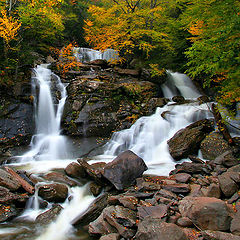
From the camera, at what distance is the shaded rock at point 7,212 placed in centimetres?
439

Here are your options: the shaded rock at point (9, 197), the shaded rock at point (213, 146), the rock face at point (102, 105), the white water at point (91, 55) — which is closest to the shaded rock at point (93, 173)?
the shaded rock at point (9, 197)

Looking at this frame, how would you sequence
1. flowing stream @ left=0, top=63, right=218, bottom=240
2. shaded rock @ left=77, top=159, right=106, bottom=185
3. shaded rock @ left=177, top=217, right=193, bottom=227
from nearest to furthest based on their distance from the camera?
shaded rock @ left=177, top=217, right=193, bottom=227, shaded rock @ left=77, top=159, right=106, bottom=185, flowing stream @ left=0, top=63, right=218, bottom=240

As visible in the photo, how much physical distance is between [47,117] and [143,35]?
931cm

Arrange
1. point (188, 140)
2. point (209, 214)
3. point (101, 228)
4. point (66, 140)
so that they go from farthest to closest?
point (66, 140) → point (188, 140) → point (101, 228) → point (209, 214)

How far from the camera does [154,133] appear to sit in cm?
949

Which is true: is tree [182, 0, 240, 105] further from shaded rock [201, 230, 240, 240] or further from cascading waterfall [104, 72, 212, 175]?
shaded rock [201, 230, 240, 240]

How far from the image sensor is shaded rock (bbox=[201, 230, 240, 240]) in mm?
2793

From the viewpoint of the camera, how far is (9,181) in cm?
522

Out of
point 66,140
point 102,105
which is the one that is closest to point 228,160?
point 102,105

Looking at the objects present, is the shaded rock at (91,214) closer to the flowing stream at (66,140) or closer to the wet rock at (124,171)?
the flowing stream at (66,140)

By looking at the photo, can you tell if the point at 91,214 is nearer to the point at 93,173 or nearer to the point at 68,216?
the point at 68,216

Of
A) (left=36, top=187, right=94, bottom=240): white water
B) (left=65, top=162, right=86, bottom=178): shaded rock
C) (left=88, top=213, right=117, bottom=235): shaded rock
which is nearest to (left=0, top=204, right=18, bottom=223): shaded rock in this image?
(left=36, top=187, right=94, bottom=240): white water

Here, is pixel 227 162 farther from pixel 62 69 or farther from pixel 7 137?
pixel 62 69

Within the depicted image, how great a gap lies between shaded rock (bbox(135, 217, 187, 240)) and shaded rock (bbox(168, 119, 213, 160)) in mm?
4818
